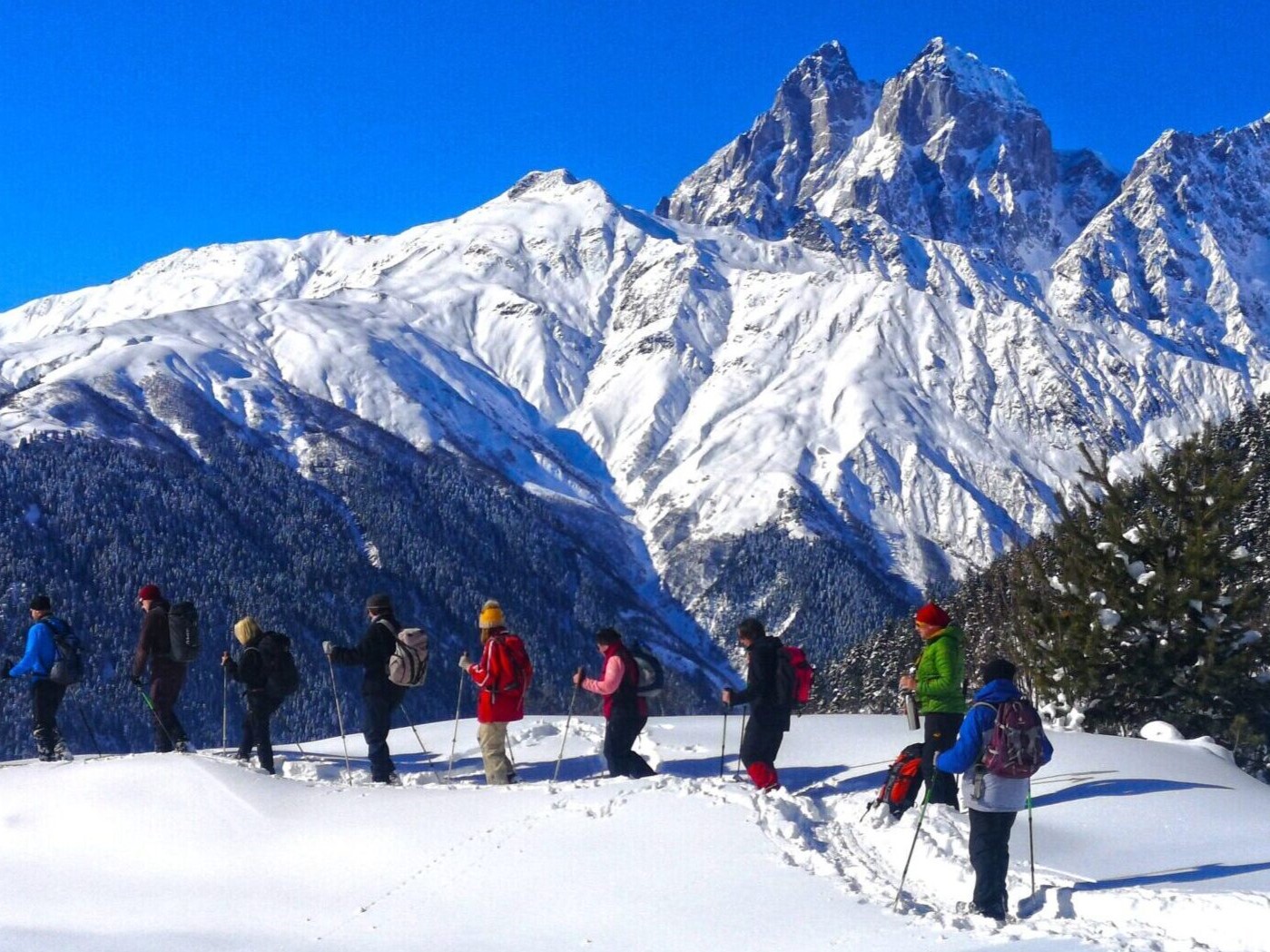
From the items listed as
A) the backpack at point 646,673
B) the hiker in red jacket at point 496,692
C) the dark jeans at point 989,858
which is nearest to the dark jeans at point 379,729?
the hiker in red jacket at point 496,692

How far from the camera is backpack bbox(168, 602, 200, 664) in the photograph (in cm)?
1819

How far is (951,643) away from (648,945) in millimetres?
5297

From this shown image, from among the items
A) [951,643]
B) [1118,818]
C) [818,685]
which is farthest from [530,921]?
[818,685]

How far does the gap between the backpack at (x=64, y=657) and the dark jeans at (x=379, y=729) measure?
4102 mm

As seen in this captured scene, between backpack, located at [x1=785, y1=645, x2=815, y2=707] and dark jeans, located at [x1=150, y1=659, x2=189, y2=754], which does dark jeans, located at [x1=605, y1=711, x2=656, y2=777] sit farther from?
dark jeans, located at [x1=150, y1=659, x2=189, y2=754]

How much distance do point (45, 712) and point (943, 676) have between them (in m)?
11.5

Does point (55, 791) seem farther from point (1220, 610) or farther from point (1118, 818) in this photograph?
point (1220, 610)

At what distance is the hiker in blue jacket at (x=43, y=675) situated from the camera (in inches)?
695

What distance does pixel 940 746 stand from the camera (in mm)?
14477

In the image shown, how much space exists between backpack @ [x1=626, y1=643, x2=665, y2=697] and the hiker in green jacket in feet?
10.7

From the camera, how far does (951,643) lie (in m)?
14.6

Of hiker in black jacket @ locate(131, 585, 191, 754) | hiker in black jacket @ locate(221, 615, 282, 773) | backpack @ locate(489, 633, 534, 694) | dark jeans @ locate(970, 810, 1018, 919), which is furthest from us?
hiker in black jacket @ locate(131, 585, 191, 754)

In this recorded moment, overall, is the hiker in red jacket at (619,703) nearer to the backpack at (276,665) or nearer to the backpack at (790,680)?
the backpack at (790,680)

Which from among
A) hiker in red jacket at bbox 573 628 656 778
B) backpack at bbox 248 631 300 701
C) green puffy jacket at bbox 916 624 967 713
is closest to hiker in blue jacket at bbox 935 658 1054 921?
green puffy jacket at bbox 916 624 967 713
